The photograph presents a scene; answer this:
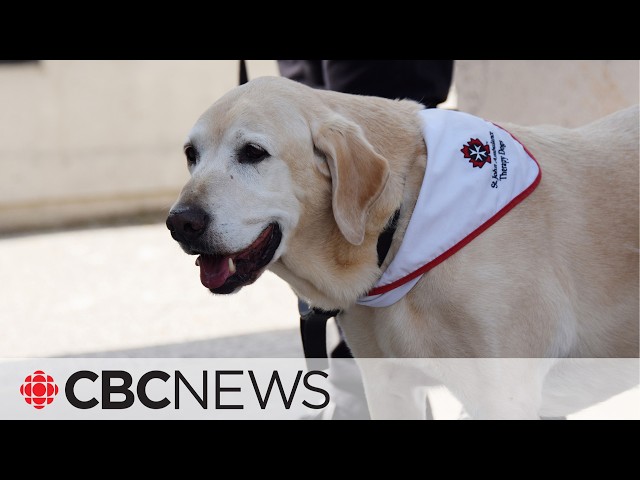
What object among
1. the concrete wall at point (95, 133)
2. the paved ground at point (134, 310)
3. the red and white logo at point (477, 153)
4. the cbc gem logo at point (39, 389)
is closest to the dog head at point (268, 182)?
the red and white logo at point (477, 153)

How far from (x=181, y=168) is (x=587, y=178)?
18.9ft

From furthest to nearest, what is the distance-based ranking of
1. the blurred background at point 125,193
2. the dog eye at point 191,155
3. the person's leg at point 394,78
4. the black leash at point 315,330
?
the blurred background at point 125,193, the person's leg at point 394,78, the black leash at point 315,330, the dog eye at point 191,155

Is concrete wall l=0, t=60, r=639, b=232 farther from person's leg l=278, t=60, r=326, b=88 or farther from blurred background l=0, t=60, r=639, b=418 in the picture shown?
person's leg l=278, t=60, r=326, b=88

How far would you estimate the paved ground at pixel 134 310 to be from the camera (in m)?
4.52

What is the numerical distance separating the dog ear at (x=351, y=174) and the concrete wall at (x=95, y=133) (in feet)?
17.6

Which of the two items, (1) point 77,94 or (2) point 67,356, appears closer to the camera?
(2) point 67,356

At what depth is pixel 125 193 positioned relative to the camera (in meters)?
7.77

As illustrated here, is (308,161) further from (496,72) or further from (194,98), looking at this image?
(194,98)

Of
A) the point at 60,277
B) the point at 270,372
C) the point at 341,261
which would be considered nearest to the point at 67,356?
the point at 270,372

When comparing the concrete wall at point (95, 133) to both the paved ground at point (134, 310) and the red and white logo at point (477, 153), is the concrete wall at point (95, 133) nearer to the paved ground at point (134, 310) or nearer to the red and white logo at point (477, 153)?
the paved ground at point (134, 310)

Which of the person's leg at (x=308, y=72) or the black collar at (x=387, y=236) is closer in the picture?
the black collar at (x=387, y=236)

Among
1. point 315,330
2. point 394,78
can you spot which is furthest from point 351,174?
point 394,78

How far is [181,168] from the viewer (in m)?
7.94
